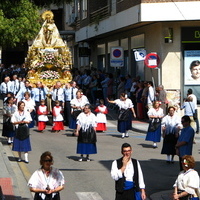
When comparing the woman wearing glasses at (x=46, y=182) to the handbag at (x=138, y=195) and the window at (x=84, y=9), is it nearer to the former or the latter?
the handbag at (x=138, y=195)

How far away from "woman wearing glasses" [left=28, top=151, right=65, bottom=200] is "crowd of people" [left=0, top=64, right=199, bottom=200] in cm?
1

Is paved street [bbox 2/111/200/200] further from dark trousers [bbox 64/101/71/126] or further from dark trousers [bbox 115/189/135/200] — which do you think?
dark trousers [bbox 115/189/135/200]

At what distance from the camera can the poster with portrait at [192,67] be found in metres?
27.2

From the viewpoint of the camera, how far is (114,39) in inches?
1454

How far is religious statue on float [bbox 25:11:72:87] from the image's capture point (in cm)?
2875

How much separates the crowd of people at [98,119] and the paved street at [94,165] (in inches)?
16.8

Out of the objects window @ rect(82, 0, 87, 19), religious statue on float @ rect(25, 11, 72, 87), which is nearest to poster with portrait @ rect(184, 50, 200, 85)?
religious statue on float @ rect(25, 11, 72, 87)

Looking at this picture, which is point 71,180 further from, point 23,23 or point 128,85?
point 23,23

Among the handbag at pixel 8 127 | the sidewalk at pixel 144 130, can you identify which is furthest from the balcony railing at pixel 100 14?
the handbag at pixel 8 127

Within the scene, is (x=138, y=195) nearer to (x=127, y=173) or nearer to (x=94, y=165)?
(x=127, y=173)

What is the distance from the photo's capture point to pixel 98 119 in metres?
23.8

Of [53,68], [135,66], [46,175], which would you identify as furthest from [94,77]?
[46,175]

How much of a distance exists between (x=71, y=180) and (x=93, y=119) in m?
3.01

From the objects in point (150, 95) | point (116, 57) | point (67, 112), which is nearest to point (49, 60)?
point (116, 57)
